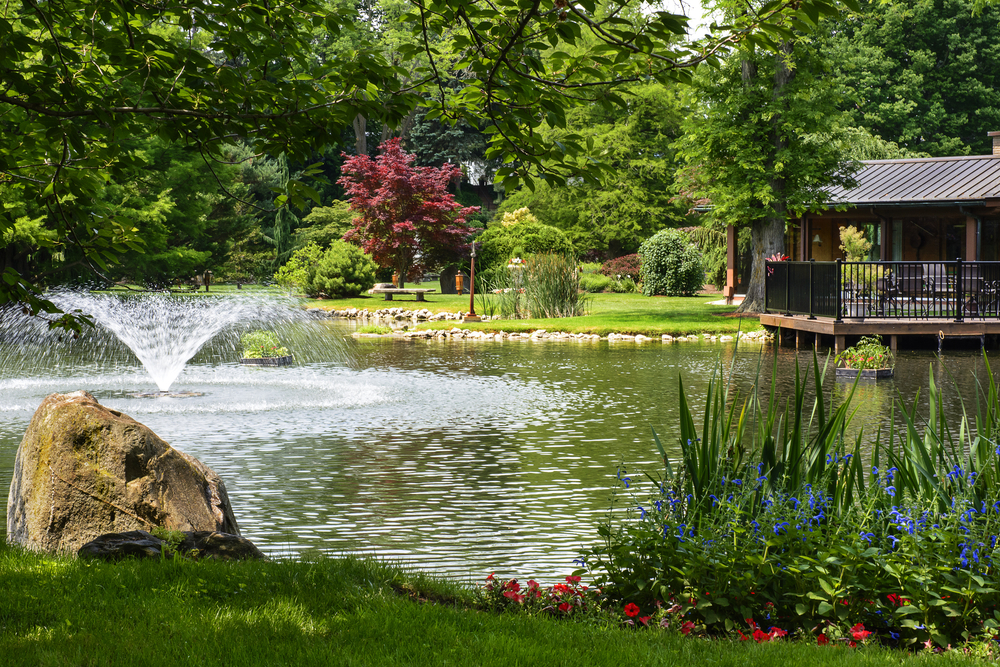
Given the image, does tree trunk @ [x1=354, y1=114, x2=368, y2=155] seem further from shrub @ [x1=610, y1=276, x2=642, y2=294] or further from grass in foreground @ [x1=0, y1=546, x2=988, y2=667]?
grass in foreground @ [x1=0, y1=546, x2=988, y2=667]

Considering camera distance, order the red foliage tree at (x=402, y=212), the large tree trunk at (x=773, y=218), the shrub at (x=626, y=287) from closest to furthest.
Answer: the large tree trunk at (x=773, y=218) → the red foliage tree at (x=402, y=212) → the shrub at (x=626, y=287)

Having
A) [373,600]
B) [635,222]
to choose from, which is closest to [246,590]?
[373,600]

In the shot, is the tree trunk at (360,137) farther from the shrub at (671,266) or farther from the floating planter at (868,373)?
the floating planter at (868,373)

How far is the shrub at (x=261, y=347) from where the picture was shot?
18.6m

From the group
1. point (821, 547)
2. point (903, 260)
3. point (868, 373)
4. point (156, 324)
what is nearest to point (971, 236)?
point (903, 260)

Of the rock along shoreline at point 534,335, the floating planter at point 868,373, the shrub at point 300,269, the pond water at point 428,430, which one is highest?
the shrub at point 300,269

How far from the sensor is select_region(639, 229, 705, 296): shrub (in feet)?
127

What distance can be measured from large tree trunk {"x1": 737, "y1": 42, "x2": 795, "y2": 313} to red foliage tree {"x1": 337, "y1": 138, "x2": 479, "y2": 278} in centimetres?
1488

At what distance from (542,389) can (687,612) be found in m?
10.5

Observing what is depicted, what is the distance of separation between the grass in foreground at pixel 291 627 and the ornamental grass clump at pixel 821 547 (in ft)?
1.18

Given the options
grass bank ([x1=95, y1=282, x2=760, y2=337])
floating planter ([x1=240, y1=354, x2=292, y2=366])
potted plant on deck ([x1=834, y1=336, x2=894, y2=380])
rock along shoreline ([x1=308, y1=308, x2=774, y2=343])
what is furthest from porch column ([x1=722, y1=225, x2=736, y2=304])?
floating planter ([x1=240, y1=354, x2=292, y2=366])

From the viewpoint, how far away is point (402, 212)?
40344 mm

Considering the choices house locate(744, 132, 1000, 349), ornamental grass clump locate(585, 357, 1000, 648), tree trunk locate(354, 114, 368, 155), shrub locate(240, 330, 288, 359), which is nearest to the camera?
ornamental grass clump locate(585, 357, 1000, 648)

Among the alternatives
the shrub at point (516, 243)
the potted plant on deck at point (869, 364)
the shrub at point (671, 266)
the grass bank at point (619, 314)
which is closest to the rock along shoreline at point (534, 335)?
the grass bank at point (619, 314)
